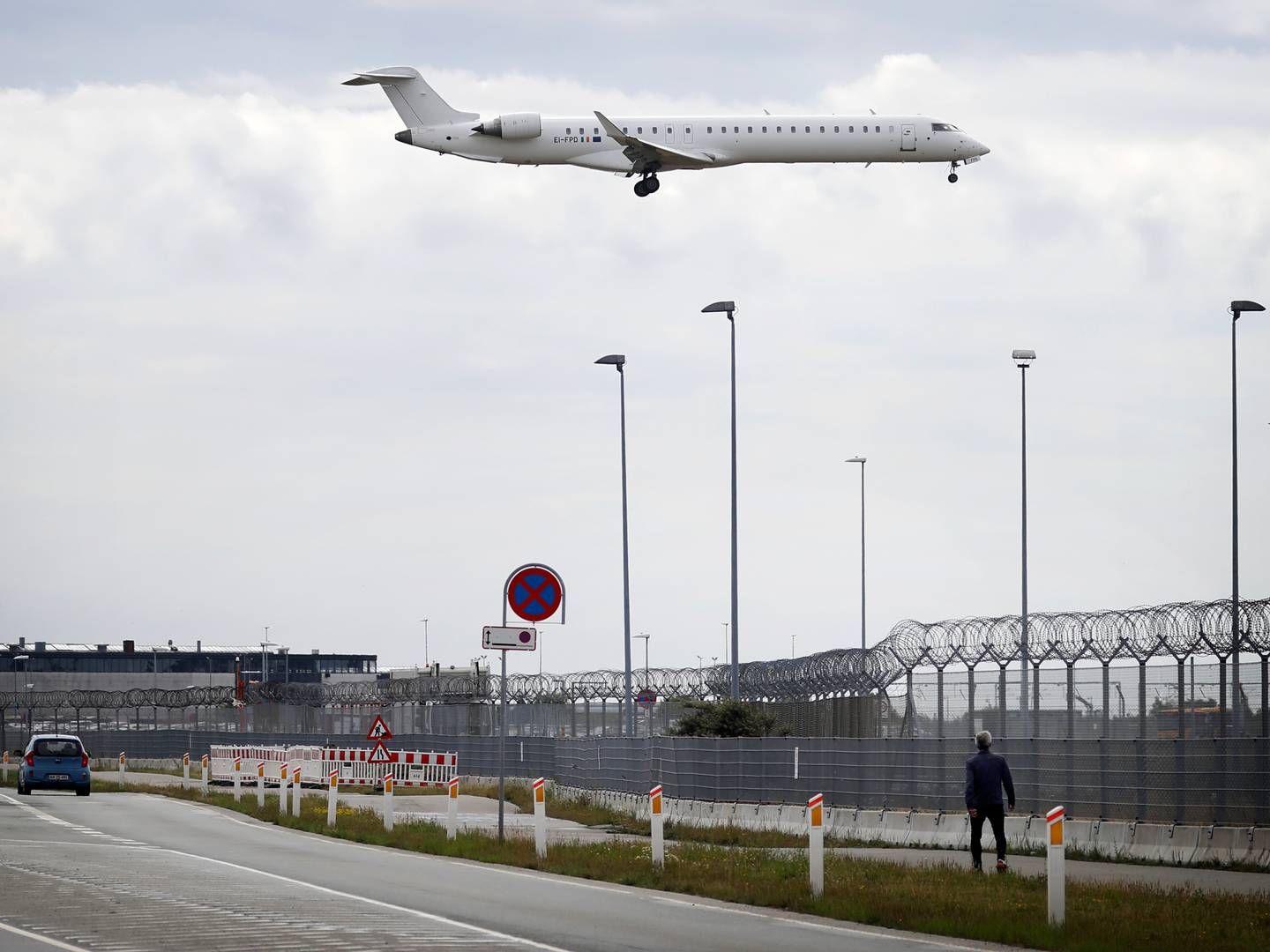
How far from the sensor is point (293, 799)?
111ft

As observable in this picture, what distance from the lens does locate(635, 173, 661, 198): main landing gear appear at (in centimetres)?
5444

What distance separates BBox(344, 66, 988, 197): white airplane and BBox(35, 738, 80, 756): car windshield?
21016 millimetres

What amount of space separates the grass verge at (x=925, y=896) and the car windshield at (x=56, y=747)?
72.1 feet

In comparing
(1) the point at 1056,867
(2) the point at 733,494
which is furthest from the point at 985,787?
(2) the point at 733,494

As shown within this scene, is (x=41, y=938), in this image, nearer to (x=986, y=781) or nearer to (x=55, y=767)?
(x=986, y=781)

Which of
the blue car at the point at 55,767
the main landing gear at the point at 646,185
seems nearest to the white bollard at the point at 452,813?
the blue car at the point at 55,767

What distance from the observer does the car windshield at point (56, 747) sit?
45.0 meters

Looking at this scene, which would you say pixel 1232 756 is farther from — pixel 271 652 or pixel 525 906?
pixel 271 652

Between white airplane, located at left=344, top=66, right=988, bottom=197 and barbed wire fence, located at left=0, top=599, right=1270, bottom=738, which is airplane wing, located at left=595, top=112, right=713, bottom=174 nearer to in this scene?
white airplane, located at left=344, top=66, right=988, bottom=197

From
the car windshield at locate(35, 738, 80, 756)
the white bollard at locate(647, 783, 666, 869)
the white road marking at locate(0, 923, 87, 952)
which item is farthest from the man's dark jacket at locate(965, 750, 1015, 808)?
the car windshield at locate(35, 738, 80, 756)

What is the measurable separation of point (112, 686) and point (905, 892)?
13368 cm

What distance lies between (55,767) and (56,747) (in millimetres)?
678

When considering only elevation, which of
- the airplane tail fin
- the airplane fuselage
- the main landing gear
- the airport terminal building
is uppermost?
the airplane tail fin

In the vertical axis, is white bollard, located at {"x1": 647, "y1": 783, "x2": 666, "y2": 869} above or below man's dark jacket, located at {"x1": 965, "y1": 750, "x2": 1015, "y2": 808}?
below
